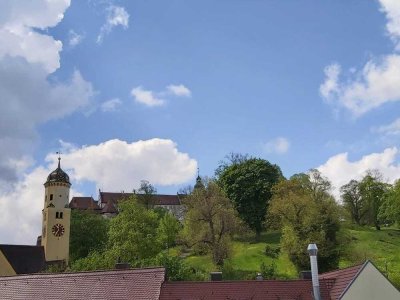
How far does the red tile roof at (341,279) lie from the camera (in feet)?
113

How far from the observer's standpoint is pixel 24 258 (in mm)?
81250

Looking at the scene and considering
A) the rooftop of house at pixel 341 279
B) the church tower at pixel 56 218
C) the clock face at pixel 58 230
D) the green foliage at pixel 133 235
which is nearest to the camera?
the rooftop of house at pixel 341 279

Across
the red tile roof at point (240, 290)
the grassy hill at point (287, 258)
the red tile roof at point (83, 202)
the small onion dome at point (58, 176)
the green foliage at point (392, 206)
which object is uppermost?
the red tile roof at point (83, 202)

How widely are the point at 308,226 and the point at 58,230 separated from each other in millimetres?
42259

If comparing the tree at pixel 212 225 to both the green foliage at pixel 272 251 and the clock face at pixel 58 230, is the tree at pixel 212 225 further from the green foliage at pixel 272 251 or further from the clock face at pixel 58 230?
the clock face at pixel 58 230

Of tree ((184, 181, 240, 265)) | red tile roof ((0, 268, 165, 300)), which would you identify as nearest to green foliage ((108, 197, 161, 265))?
tree ((184, 181, 240, 265))

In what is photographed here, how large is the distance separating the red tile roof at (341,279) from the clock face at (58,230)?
59.8 meters

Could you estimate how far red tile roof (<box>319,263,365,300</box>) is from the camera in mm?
34531

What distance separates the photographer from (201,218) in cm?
7119

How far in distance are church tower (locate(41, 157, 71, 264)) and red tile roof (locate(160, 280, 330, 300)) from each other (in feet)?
182

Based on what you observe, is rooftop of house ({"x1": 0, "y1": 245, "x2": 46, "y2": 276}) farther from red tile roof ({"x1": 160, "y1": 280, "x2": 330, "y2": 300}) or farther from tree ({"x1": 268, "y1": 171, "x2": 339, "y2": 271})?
red tile roof ({"x1": 160, "y1": 280, "x2": 330, "y2": 300})

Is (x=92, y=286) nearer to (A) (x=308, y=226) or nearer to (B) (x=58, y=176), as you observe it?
(A) (x=308, y=226)

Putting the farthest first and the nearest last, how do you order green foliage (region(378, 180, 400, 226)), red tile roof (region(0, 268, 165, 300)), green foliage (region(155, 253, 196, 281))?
green foliage (region(378, 180, 400, 226)) → green foliage (region(155, 253, 196, 281)) → red tile roof (region(0, 268, 165, 300))

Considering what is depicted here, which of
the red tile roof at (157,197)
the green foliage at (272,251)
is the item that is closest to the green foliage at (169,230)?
the green foliage at (272,251)
